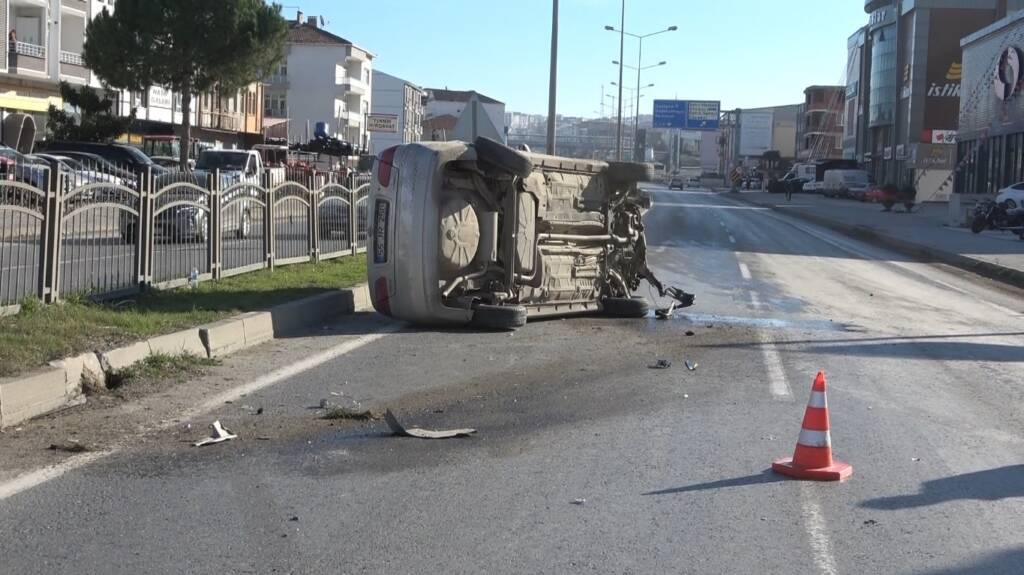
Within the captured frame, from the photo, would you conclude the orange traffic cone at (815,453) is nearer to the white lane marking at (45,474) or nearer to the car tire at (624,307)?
the white lane marking at (45,474)

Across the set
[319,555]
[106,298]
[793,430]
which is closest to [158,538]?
[319,555]

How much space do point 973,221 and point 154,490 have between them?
3736cm

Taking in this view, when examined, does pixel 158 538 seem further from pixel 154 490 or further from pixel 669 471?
pixel 669 471

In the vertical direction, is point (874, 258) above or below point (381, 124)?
below

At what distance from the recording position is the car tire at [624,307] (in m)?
13.7

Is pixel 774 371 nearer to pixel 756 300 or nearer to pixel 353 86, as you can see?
pixel 756 300

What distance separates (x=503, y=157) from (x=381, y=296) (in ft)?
6.28

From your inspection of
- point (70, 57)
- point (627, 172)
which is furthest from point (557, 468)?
point (70, 57)

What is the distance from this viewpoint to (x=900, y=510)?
6.03 meters

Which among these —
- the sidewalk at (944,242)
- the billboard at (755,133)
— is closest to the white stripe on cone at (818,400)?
the sidewalk at (944,242)

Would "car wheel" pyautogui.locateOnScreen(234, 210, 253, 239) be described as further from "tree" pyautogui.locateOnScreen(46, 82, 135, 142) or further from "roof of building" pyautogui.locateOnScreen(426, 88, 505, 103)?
"roof of building" pyautogui.locateOnScreen(426, 88, 505, 103)

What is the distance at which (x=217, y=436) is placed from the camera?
7.18m

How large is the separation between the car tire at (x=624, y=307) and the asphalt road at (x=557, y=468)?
4.36ft

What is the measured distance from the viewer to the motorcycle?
3634cm
